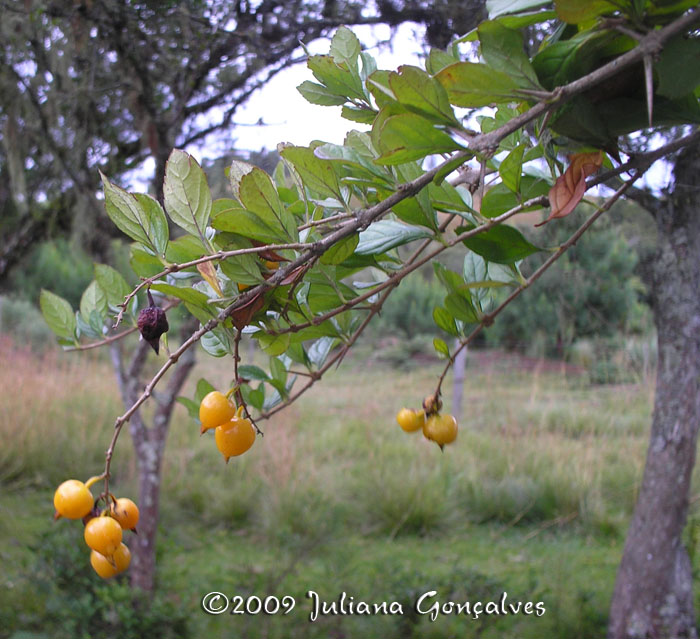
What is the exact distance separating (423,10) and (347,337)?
185 centimetres

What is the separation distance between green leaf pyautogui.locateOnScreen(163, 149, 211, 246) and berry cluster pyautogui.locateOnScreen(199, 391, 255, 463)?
111mm

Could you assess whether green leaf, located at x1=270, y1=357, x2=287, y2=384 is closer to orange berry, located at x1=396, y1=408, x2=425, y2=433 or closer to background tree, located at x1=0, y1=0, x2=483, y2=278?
orange berry, located at x1=396, y1=408, x2=425, y2=433

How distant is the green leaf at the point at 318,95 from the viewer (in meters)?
0.49

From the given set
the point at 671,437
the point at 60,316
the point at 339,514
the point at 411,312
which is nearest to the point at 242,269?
the point at 60,316

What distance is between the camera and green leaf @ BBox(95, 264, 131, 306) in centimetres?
55

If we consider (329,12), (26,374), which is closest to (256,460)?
(26,374)

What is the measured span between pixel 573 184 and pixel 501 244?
7 centimetres

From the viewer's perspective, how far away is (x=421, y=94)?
33cm

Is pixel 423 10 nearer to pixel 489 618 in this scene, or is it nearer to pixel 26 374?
pixel 489 618

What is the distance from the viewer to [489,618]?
1.89 metres

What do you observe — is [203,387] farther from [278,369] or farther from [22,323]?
[22,323]

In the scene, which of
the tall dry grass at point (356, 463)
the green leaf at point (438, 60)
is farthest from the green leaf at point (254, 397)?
the tall dry grass at point (356, 463)

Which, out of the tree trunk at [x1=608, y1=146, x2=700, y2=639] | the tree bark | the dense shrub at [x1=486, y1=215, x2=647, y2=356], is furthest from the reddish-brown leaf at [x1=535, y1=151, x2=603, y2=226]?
the dense shrub at [x1=486, y1=215, x2=647, y2=356]

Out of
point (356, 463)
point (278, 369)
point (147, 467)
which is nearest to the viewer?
point (278, 369)
